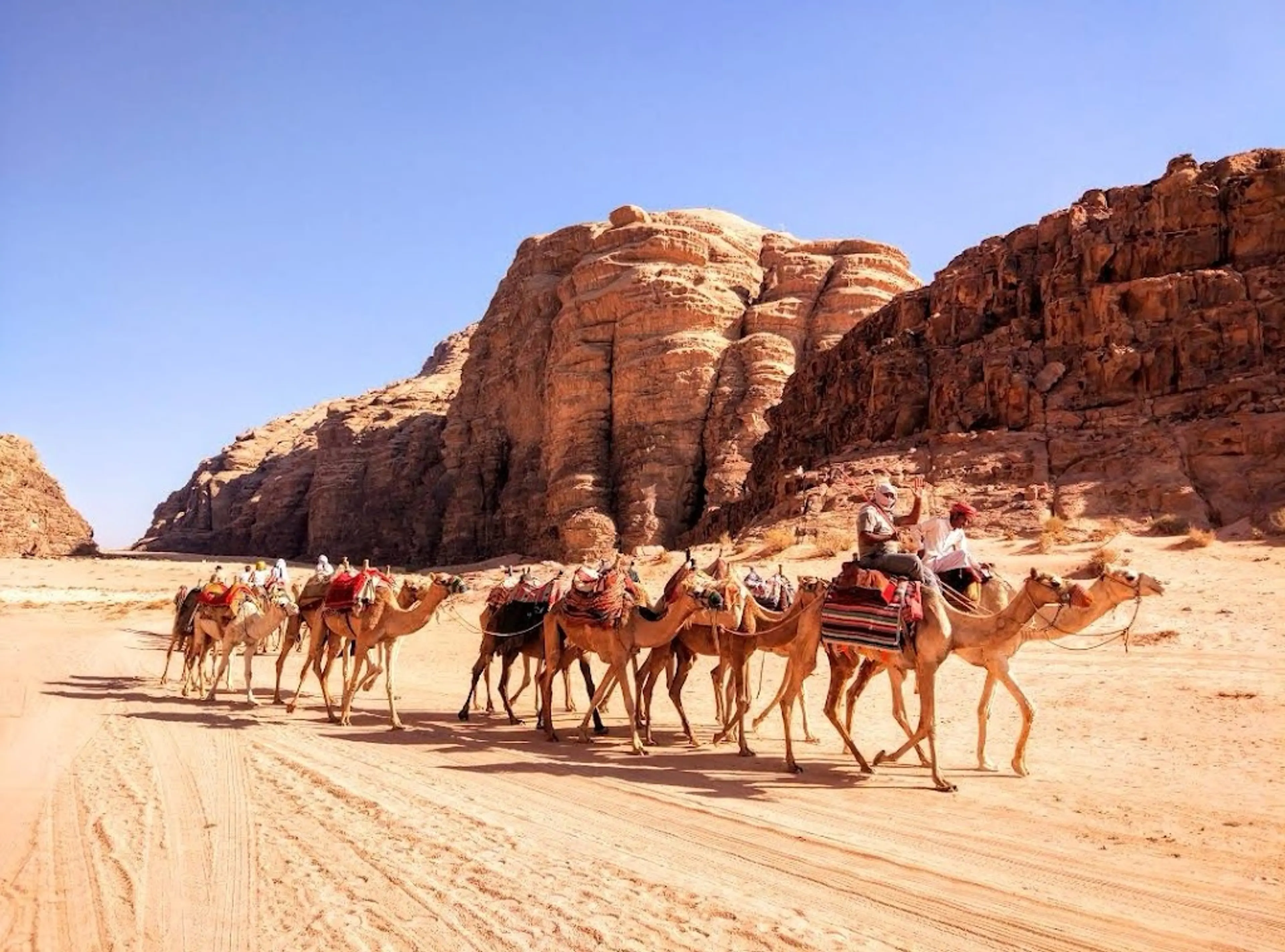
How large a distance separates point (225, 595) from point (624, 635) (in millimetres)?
9386

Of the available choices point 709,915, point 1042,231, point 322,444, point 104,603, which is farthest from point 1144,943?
point 322,444

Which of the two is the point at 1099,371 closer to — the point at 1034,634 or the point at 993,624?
the point at 1034,634

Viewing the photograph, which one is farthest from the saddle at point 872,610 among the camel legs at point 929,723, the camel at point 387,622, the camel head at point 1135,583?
the camel at point 387,622

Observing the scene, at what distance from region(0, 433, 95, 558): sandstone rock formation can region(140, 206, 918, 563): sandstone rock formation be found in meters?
18.1

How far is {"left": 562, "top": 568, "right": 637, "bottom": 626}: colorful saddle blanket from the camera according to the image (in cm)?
1209

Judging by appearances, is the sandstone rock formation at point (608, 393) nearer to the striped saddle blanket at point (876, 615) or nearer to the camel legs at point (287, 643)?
the camel legs at point (287, 643)

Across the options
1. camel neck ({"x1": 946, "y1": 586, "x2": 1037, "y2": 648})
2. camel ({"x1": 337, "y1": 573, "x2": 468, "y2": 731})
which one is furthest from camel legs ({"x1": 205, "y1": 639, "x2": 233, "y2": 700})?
camel neck ({"x1": 946, "y1": 586, "x2": 1037, "y2": 648})

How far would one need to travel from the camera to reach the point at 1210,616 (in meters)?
17.5

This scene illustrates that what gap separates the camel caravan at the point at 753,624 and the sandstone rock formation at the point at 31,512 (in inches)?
2462

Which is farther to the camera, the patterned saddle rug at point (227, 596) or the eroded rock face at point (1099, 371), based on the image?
the eroded rock face at point (1099, 371)

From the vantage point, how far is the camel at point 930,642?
968 centimetres

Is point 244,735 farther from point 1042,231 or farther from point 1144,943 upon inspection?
point 1042,231

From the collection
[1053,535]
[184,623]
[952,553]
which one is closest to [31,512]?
[184,623]

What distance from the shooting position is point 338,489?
8119 centimetres
